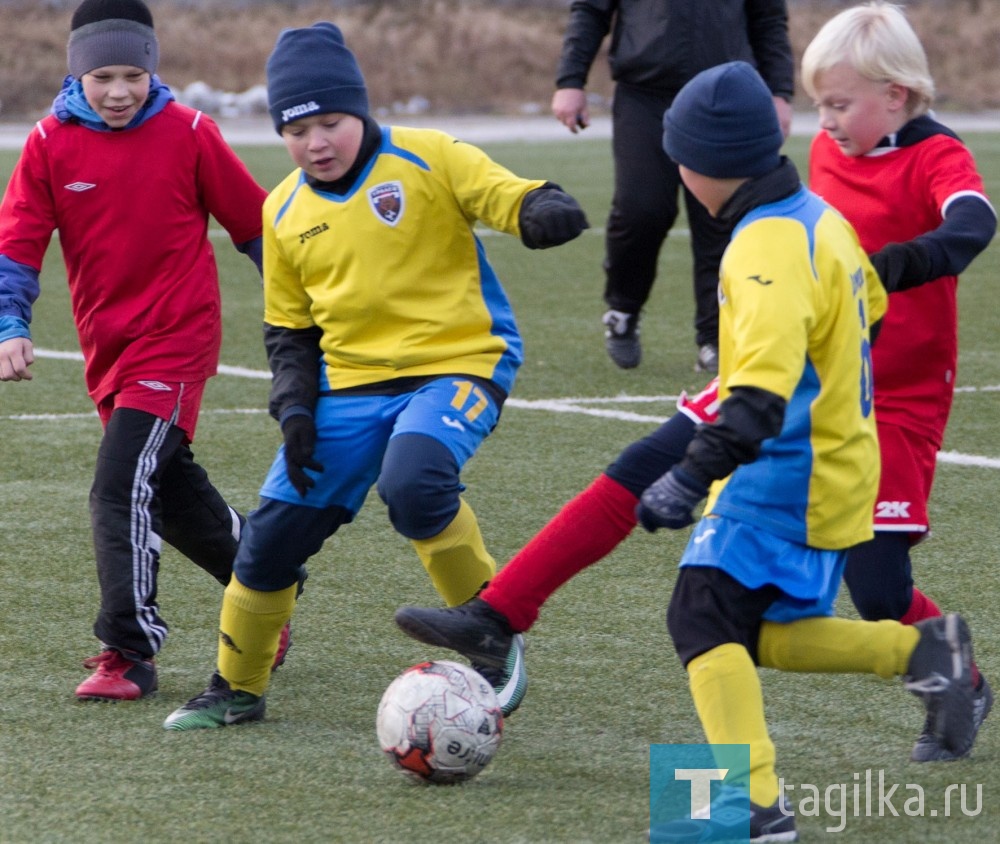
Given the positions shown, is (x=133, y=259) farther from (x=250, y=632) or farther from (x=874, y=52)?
(x=874, y=52)

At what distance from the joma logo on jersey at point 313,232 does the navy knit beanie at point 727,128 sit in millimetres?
923

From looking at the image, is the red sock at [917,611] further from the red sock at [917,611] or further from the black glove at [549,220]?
the black glove at [549,220]

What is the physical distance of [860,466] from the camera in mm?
3320

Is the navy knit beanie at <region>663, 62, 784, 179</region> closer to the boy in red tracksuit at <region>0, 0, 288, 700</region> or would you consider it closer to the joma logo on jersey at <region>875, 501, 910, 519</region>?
the joma logo on jersey at <region>875, 501, 910, 519</region>

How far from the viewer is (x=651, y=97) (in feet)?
26.3

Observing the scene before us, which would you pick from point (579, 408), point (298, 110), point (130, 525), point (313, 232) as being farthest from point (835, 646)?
point (579, 408)

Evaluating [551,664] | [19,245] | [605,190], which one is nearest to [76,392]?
[19,245]

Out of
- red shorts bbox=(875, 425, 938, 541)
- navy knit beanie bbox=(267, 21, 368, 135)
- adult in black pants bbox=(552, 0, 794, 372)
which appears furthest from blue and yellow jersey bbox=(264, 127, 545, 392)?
adult in black pants bbox=(552, 0, 794, 372)

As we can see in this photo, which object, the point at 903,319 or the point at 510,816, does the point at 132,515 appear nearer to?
the point at 510,816

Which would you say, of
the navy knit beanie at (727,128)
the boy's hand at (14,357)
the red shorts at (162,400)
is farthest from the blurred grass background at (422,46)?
the navy knit beanie at (727,128)

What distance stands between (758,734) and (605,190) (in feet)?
46.4

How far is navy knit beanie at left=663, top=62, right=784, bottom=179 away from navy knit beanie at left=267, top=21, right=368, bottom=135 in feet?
3.01

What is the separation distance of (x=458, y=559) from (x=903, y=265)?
3.79ft

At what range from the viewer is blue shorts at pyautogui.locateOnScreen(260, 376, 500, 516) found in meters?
3.90
